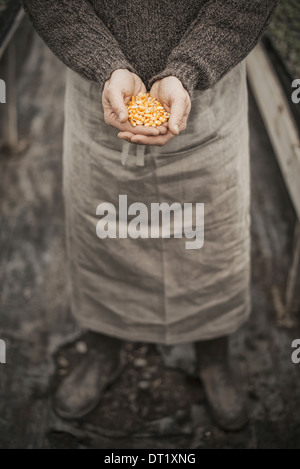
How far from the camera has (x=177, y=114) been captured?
92 cm

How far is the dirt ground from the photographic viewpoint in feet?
4.55

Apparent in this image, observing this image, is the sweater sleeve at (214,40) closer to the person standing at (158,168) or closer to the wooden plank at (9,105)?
the person standing at (158,168)

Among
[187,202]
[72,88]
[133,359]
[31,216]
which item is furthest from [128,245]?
[31,216]

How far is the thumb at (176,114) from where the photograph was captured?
907mm
